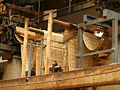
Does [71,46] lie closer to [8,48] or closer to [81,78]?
[81,78]

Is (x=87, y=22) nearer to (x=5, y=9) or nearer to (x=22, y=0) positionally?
(x=5, y=9)

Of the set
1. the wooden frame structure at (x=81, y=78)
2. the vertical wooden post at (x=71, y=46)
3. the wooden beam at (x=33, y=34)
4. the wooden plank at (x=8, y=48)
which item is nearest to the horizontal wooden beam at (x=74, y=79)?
the wooden frame structure at (x=81, y=78)

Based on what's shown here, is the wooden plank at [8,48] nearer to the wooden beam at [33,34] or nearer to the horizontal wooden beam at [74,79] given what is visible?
the wooden beam at [33,34]

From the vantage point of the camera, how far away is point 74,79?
24.0 feet

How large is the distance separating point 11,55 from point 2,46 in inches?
20.8

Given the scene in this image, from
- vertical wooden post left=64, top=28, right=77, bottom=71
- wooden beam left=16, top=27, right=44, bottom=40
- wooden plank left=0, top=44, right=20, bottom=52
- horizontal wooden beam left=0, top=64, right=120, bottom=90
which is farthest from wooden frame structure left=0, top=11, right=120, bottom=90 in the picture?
wooden plank left=0, top=44, right=20, bottom=52

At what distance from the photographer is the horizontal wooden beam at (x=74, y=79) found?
259 inches

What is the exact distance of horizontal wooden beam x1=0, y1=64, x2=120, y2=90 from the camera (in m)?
6.59

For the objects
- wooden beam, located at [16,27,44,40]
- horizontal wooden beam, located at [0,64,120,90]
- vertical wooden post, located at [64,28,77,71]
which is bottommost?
horizontal wooden beam, located at [0,64,120,90]

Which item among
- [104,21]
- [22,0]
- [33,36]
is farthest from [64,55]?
[22,0]

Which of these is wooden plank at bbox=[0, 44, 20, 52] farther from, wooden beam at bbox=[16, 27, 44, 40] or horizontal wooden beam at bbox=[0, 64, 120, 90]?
horizontal wooden beam at bbox=[0, 64, 120, 90]

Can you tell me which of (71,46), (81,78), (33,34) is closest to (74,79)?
(81,78)

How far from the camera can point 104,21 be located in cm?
722

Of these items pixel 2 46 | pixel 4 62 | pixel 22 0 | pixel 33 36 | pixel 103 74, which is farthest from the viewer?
pixel 22 0
